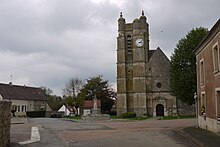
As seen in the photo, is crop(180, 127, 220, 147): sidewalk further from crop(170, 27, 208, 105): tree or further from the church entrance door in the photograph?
the church entrance door

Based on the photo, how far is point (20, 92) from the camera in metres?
78.4

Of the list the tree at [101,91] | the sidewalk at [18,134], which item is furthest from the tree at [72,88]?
the sidewalk at [18,134]

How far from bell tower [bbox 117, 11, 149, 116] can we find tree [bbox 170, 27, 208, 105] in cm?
1489

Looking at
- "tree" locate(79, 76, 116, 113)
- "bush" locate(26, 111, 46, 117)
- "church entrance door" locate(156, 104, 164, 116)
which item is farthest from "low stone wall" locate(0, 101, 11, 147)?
"tree" locate(79, 76, 116, 113)

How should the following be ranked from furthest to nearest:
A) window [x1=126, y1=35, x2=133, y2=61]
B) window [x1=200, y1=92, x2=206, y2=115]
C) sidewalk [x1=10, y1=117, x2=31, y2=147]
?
window [x1=126, y1=35, x2=133, y2=61], window [x1=200, y1=92, x2=206, y2=115], sidewalk [x1=10, y1=117, x2=31, y2=147]

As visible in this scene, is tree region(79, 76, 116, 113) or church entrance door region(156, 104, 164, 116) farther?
tree region(79, 76, 116, 113)

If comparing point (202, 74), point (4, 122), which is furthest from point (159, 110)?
Answer: point (4, 122)

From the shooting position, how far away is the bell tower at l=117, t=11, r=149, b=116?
59438 mm

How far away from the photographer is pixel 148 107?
5950cm

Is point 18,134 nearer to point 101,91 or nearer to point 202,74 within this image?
point 202,74

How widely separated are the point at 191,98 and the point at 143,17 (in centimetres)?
2624

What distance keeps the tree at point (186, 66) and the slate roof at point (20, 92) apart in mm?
42372

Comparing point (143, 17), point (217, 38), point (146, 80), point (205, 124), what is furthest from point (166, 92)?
point (217, 38)

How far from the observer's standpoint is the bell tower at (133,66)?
59.4m
